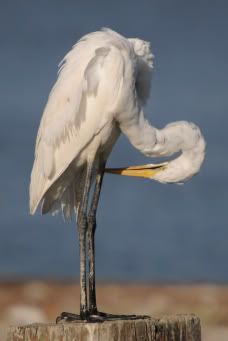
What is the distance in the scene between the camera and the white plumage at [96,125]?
9070mm

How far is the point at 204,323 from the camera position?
14.7m

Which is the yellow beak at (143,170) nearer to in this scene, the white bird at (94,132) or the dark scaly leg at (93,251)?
the white bird at (94,132)

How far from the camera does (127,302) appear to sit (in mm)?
15445

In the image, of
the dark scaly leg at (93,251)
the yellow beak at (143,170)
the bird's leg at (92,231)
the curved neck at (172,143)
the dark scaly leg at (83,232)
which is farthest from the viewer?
the yellow beak at (143,170)

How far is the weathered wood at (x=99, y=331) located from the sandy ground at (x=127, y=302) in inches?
264

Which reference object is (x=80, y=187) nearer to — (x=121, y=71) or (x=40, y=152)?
(x=40, y=152)

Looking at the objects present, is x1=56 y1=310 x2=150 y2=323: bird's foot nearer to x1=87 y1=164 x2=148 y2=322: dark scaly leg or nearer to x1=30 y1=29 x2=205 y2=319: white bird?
x1=87 y1=164 x2=148 y2=322: dark scaly leg

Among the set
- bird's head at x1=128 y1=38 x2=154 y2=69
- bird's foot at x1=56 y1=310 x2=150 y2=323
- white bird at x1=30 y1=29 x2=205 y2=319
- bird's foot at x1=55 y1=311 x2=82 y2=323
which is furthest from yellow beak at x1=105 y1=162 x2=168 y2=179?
A: bird's foot at x1=55 y1=311 x2=82 y2=323

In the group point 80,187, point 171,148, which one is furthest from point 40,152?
point 171,148

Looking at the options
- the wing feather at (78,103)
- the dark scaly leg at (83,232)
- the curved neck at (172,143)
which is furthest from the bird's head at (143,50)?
the dark scaly leg at (83,232)

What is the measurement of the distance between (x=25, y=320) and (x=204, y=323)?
2.25m

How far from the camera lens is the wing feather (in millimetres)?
9062

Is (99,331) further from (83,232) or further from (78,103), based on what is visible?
(78,103)

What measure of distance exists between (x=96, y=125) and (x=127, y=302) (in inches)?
263
